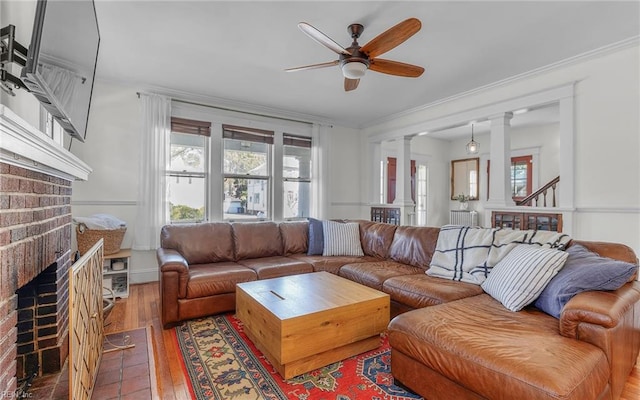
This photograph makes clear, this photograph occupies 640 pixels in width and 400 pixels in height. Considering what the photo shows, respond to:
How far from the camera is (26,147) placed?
1.11m

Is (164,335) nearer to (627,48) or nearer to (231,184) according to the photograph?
(231,184)

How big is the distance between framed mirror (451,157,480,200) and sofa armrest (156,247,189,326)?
254 inches

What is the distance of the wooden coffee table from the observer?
188cm

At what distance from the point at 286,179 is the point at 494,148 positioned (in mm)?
3081

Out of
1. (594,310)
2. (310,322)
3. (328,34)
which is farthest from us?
(328,34)

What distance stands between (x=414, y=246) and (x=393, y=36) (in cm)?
204

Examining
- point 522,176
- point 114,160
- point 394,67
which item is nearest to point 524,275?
point 394,67

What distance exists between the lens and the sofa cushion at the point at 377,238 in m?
3.73

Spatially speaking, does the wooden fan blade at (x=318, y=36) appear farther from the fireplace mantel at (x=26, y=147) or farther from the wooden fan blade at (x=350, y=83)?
the fireplace mantel at (x=26, y=147)

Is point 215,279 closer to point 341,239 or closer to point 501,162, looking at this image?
point 341,239

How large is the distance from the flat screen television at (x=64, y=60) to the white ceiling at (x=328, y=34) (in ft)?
2.60

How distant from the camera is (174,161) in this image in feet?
14.3

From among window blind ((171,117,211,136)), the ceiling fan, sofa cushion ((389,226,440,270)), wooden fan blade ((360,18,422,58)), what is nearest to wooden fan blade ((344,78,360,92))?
the ceiling fan

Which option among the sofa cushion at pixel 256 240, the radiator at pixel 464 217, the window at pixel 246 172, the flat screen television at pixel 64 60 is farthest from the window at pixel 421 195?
the flat screen television at pixel 64 60
